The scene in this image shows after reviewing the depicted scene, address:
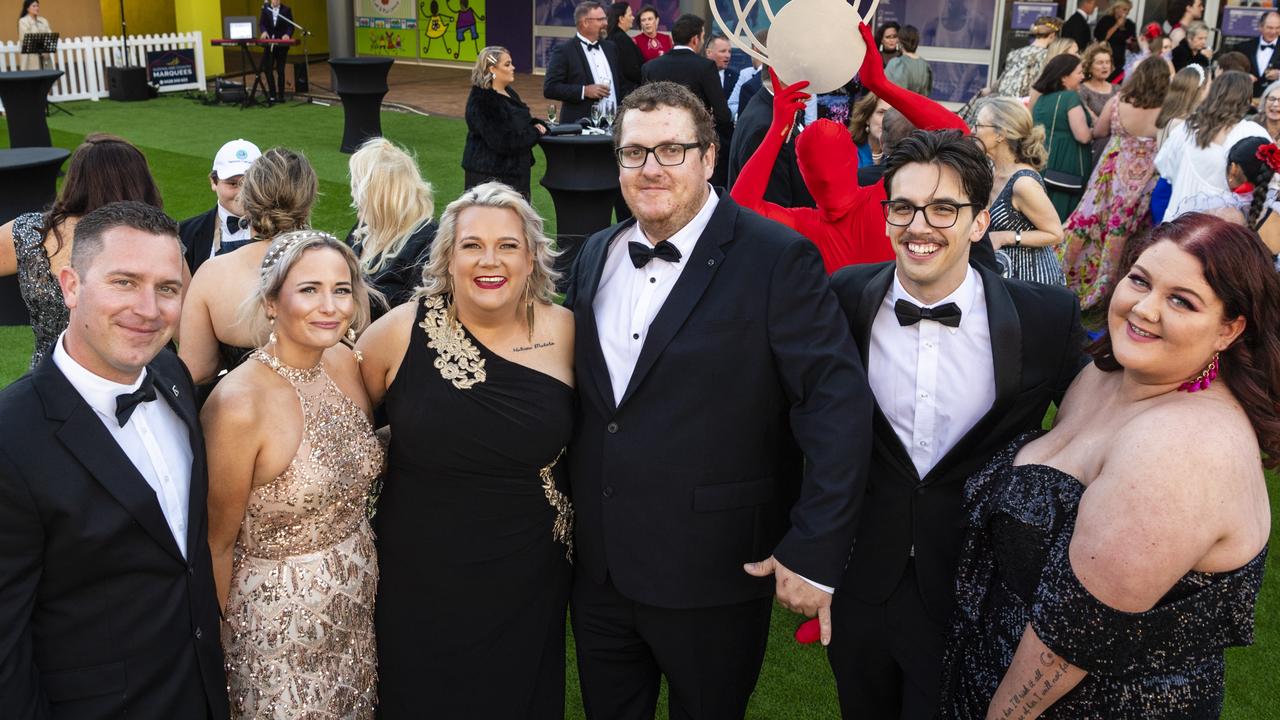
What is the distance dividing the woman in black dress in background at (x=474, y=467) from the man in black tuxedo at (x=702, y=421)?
122 millimetres

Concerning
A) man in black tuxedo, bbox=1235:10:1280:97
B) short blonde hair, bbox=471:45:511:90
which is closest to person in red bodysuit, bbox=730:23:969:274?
short blonde hair, bbox=471:45:511:90

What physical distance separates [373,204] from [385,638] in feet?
7.49

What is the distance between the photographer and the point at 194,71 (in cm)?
1889

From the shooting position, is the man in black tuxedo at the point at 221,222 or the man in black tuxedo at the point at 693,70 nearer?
the man in black tuxedo at the point at 221,222

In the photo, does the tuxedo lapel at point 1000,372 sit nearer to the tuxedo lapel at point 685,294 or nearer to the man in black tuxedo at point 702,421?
the man in black tuxedo at point 702,421

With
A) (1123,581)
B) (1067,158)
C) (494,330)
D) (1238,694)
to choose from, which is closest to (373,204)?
(494,330)

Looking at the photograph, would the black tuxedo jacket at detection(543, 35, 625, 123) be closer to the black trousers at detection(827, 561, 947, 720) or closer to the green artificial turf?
the green artificial turf

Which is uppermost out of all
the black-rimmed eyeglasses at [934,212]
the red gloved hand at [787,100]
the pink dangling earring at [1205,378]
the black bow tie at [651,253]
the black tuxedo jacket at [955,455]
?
the red gloved hand at [787,100]

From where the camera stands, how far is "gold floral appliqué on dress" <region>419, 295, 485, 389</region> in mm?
2764

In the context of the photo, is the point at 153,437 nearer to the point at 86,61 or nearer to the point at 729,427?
the point at 729,427

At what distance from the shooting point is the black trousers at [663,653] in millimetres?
2793

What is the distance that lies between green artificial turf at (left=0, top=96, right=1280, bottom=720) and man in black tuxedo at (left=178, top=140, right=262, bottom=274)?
2294 millimetres

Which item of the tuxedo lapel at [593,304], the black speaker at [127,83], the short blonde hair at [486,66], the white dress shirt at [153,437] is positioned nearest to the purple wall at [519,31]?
the black speaker at [127,83]

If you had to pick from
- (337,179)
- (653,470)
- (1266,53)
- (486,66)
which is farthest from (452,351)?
(1266,53)
